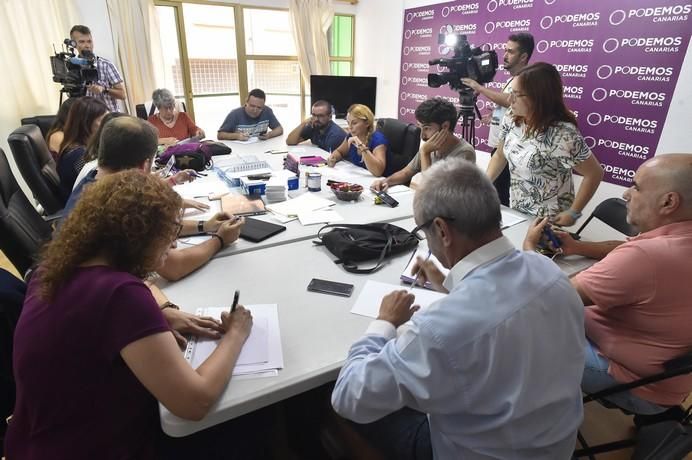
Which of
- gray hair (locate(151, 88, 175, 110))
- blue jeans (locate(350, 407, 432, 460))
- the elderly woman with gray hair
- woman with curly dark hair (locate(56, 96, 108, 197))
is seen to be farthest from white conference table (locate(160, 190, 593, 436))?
gray hair (locate(151, 88, 175, 110))

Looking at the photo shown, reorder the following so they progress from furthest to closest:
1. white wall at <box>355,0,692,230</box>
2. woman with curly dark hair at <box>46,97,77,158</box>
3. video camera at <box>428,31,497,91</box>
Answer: white wall at <box>355,0,692,230</box>, video camera at <box>428,31,497,91</box>, woman with curly dark hair at <box>46,97,77,158</box>

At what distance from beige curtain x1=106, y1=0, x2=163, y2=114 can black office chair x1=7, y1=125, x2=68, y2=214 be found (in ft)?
7.36

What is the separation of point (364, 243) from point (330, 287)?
0.30 metres

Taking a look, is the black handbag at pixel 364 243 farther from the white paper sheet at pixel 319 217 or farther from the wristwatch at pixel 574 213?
the wristwatch at pixel 574 213

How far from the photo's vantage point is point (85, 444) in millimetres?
800

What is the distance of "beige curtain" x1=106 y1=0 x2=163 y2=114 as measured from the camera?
418cm

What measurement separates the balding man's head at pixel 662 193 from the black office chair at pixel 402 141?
6.22 ft

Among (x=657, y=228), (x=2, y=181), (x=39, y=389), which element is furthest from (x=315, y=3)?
(x=39, y=389)

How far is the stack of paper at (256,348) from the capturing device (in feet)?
3.14

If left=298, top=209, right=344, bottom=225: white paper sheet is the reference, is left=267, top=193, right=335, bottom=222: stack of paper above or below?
above

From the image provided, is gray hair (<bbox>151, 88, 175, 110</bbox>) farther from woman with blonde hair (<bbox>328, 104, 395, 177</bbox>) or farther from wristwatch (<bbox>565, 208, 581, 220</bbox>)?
wristwatch (<bbox>565, 208, 581, 220</bbox>)

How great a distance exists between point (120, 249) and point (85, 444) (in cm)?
41

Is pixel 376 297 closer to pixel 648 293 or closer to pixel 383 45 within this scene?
pixel 648 293

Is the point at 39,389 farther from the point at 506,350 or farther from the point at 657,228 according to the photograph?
the point at 657,228
